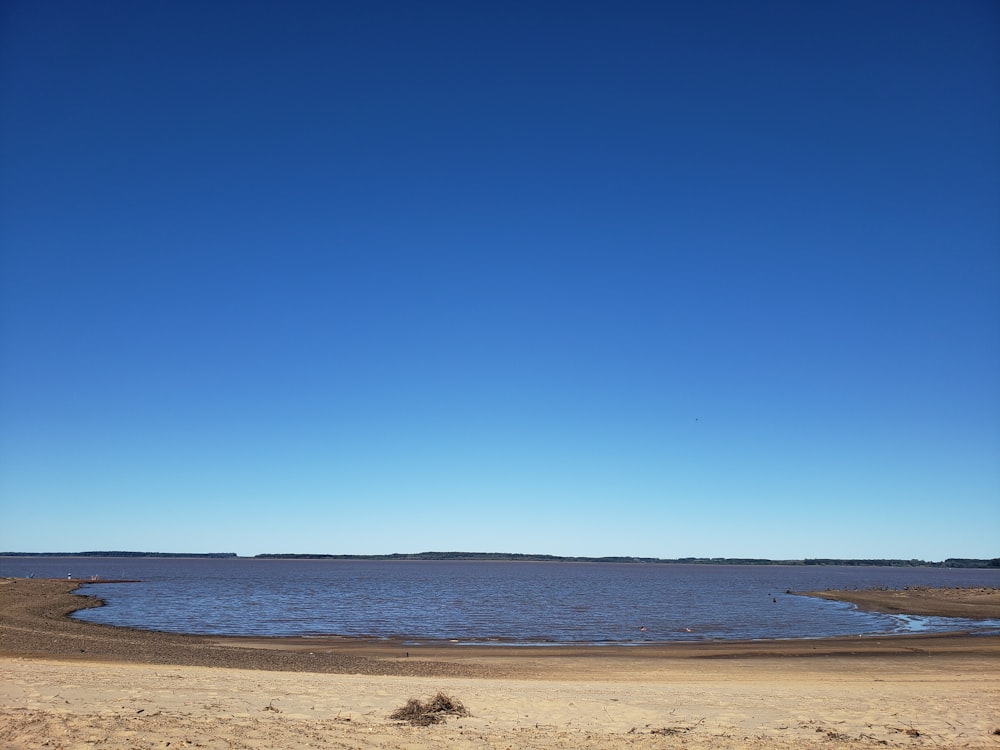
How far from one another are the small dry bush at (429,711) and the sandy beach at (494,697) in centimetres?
38

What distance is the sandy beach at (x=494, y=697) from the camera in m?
13.2

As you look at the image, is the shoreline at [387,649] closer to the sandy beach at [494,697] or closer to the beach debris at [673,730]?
the sandy beach at [494,697]

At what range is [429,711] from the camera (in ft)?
49.5

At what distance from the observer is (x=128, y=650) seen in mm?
29141

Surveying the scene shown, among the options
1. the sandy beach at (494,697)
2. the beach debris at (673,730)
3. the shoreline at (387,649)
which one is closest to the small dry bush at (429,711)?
the sandy beach at (494,697)

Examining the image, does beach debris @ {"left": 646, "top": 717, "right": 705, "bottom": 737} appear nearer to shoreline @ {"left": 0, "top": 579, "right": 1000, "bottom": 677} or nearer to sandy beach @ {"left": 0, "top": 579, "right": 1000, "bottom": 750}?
sandy beach @ {"left": 0, "top": 579, "right": 1000, "bottom": 750}

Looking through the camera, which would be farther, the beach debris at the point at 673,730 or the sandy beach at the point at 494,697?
the beach debris at the point at 673,730

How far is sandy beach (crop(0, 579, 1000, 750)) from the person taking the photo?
13.2 meters

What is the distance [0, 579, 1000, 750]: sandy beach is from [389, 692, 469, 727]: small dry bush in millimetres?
381

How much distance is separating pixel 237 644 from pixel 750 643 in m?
27.2

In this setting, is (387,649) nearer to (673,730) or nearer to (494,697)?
(494,697)

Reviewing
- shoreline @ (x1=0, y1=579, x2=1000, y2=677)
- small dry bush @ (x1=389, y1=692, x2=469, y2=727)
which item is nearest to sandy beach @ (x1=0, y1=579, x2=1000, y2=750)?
shoreline @ (x1=0, y1=579, x2=1000, y2=677)

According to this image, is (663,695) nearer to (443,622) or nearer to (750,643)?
(750,643)

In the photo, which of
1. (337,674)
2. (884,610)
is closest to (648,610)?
(884,610)
